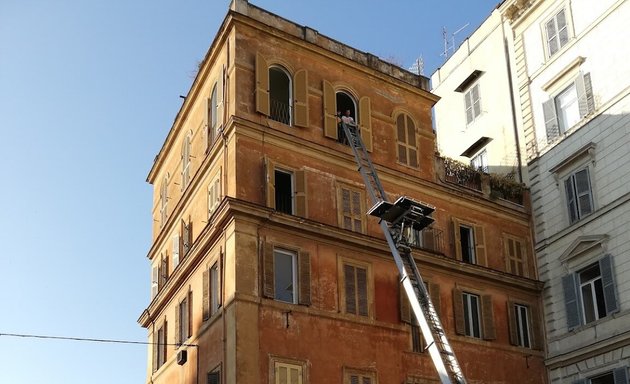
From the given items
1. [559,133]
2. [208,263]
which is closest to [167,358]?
[208,263]

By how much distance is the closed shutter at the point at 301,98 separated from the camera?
26.0 m

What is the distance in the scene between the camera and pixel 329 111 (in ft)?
87.9

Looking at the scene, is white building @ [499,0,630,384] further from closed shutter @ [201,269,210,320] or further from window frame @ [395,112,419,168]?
closed shutter @ [201,269,210,320]

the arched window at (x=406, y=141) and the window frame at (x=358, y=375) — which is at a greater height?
the arched window at (x=406, y=141)

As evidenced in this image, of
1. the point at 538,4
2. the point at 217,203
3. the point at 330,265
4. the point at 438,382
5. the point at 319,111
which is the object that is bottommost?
the point at 438,382

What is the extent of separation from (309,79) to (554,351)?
11209 mm

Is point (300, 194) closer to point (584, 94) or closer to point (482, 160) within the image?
point (584, 94)

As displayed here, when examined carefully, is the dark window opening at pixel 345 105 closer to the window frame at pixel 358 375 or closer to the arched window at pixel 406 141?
the arched window at pixel 406 141

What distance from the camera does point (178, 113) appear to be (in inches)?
1181

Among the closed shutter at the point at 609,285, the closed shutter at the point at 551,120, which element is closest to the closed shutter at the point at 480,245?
the closed shutter at the point at 609,285

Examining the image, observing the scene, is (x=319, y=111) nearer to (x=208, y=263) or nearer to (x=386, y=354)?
(x=208, y=263)

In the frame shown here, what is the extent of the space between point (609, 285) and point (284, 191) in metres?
9.73

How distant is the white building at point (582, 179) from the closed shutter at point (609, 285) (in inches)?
1.1

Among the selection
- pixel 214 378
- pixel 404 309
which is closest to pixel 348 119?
pixel 404 309
